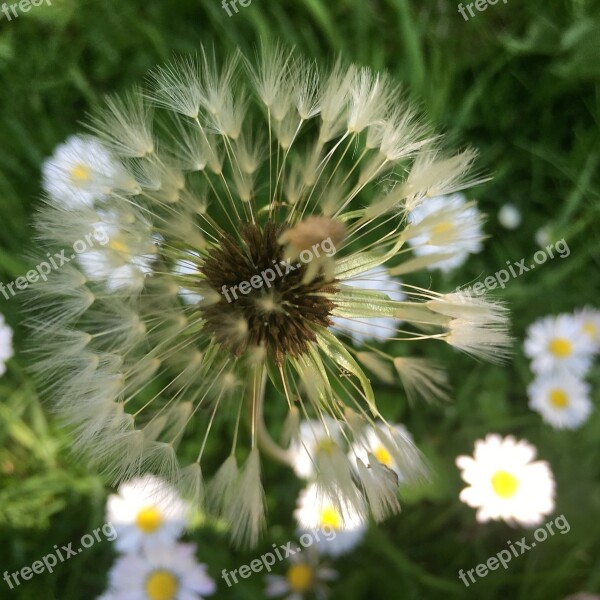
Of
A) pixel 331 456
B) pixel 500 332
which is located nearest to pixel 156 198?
pixel 331 456

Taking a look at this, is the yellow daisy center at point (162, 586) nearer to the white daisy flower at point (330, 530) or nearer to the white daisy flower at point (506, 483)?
the white daisy flower at point (330, 530)

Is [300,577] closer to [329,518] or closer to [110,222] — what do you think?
[329,518]

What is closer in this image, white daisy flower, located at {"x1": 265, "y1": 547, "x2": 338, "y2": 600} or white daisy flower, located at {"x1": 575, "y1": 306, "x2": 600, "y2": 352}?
white daisy flower, located at {"x1": 265, "y1": 547, "x2": 338, "y2": 600}

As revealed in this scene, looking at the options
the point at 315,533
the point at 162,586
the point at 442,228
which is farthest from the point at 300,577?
the point at 442,228

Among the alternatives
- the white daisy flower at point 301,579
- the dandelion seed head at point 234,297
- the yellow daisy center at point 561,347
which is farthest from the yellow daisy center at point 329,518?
the yellow daisy center at point 561,347

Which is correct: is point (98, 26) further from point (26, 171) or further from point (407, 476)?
point (407, 476)

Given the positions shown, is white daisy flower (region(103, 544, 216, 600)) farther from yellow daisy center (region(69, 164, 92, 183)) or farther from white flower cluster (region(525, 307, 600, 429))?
white flower cluster (region(525, 307, 600, 429))

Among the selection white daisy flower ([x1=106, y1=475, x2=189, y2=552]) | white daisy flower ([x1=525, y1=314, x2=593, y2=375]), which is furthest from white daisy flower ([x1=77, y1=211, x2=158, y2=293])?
white daisy flower ([x1=525, y1=314, x2=593, y2=375])
